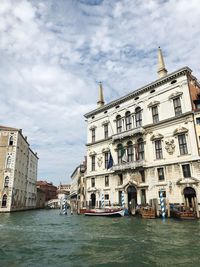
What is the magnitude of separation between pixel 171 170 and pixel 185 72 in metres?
10.3

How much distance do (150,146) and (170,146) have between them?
2.55m

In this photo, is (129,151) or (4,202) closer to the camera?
(129,151)

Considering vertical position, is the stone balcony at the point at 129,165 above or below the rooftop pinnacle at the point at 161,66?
below

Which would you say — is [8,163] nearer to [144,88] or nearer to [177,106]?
[144,88]

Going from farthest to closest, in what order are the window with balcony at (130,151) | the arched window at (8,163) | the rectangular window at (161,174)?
the arched window at (8,163)
the window with balcony at (130,151)
the rectangular window at (161,174)

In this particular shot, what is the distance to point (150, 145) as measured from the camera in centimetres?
2570

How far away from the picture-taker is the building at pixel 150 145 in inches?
880

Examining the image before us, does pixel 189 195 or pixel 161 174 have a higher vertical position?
pixel 161 174

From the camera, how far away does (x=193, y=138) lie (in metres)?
22.1

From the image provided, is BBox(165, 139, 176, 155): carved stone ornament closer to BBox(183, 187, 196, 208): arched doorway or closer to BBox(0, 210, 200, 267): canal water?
BBox(183, 187, 196, 208): arched doorway

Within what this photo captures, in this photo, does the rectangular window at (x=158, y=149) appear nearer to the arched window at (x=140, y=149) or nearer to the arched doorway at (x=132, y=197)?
the arched window at (x=140, y=149)

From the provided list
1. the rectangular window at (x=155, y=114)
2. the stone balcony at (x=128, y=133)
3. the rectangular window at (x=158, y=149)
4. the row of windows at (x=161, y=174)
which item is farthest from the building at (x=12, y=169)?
the rectangular window at (x=158, y=149)

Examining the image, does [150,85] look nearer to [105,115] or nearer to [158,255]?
[105,115]

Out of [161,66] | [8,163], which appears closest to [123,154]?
[161,66]
